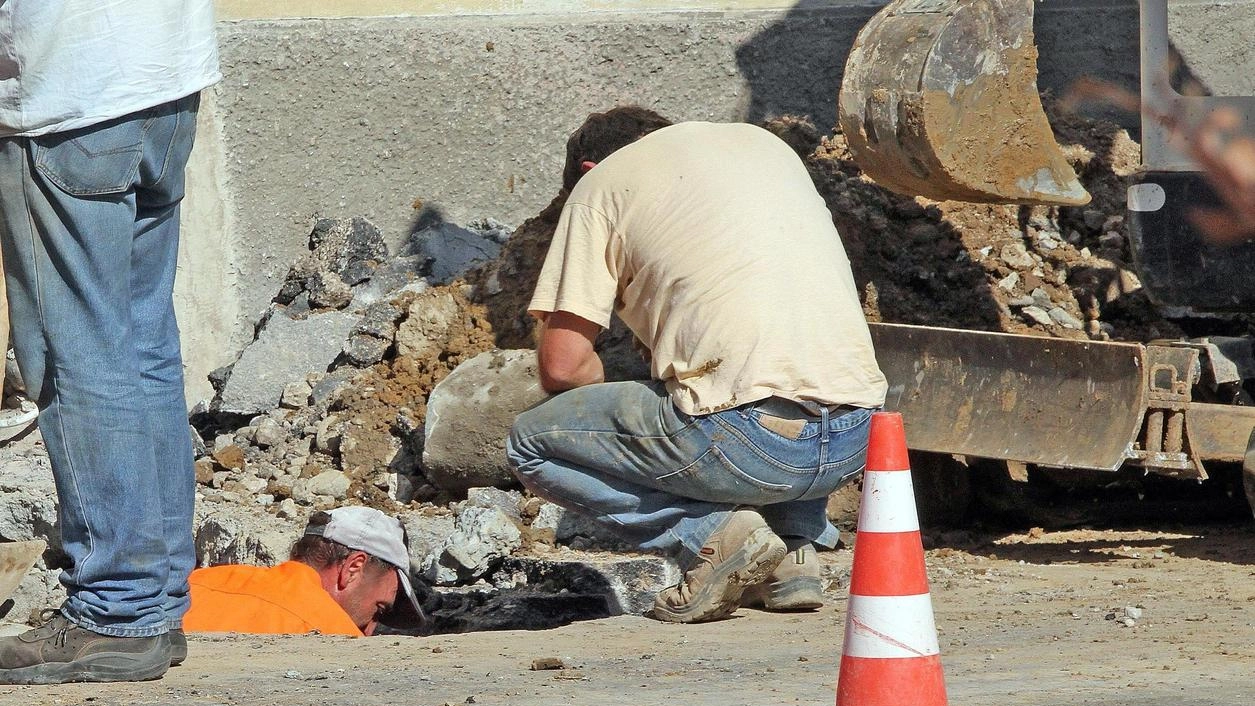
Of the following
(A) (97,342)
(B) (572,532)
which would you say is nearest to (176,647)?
(A) (97,342)

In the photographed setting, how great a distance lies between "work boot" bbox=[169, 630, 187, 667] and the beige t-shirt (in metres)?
1.17

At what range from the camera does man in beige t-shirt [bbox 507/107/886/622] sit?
3527 millimetres

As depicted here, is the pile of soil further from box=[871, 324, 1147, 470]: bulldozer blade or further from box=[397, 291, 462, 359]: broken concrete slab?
box=[871, 324, 1147, 470]: bulldozer blade

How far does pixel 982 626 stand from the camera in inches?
140

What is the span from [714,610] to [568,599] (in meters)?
1.07

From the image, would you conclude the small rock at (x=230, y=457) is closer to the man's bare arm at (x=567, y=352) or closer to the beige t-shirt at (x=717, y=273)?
the man's bare arm at (x=567, y=352)

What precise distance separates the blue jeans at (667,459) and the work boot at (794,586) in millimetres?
133

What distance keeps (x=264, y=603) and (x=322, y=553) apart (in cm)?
43

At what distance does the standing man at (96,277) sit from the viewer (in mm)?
2619

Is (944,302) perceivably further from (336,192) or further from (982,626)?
(336,192)

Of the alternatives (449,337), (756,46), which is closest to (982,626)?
→ (449,337)

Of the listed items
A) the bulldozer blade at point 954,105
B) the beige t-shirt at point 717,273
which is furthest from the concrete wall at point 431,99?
the beige t-shirt at point 717,273

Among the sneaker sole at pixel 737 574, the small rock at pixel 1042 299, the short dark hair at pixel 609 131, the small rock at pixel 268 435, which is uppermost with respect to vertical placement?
the short dark hair at pixel 609 131

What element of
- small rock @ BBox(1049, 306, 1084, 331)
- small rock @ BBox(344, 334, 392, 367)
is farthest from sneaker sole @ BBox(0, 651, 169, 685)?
small rock @ BBox(1049, 306, 1084, 331)
